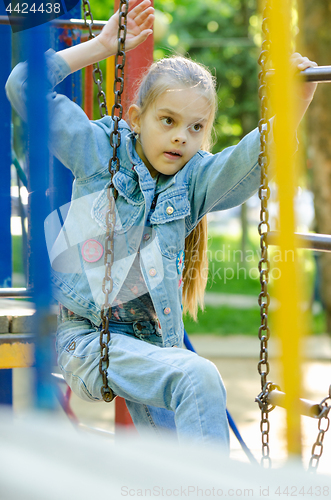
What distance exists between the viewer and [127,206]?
1816 millimetres

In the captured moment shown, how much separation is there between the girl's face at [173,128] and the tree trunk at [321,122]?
4.68 m

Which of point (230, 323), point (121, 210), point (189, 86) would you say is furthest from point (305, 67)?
point (230, 323)

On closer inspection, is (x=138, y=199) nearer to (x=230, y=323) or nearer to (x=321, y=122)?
(x=321, y=122)

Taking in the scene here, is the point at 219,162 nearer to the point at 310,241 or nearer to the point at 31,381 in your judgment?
the point at 310,241

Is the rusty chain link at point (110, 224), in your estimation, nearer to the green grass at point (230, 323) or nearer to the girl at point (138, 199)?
the girl at point (138, 199)

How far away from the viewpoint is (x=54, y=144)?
1.74 metres

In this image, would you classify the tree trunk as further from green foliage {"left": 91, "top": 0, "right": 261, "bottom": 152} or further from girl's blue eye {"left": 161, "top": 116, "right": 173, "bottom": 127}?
green foliage {"left": 91, "top": 0, "right": 261, "bottom": 152}

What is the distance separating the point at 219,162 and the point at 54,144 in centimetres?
51

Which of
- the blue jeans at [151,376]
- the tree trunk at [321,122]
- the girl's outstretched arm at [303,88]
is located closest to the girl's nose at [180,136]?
the girl's outstretched arm at [303,88]

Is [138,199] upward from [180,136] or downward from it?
downward

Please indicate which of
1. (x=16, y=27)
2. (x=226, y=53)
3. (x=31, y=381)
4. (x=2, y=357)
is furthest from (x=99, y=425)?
(x=226, y=53)

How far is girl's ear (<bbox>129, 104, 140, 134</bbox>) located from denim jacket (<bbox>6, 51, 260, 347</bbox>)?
0.04m

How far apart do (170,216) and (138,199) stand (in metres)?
0.12

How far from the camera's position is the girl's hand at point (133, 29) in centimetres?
178
